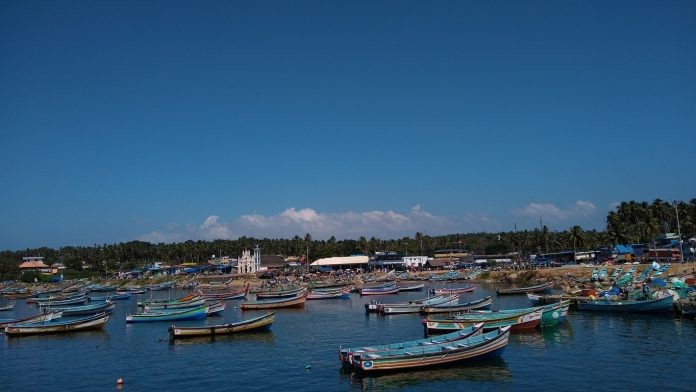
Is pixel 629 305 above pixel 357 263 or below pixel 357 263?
below

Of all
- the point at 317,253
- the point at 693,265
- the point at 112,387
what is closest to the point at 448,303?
the point at 112,387

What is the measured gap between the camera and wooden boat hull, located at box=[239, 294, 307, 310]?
68.1 metres

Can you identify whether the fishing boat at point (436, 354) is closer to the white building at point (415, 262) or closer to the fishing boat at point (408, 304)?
the fishing boat at point (408, 304)

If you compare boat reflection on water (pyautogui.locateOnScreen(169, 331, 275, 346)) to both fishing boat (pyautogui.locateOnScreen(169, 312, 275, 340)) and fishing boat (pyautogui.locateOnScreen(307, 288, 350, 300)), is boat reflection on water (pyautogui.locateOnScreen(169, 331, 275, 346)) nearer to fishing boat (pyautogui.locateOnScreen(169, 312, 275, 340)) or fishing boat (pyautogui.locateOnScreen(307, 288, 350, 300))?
fishing boat (pyautogui.locateOnScreen(169, 312, 275, 340))

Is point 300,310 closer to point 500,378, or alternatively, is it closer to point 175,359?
point 175,359

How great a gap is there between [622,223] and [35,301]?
402ft

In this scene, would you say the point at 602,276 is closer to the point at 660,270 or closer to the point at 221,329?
the point at 660,270

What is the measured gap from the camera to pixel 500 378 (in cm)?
2959

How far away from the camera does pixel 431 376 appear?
30.1 metres

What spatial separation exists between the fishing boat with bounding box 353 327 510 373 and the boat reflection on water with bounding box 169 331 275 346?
15.0m

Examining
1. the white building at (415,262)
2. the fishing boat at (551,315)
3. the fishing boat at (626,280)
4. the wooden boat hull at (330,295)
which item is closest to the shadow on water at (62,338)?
the wooden boat hull at (330,295)

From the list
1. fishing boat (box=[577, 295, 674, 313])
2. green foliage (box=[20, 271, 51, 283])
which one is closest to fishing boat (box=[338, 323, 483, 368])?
fishing boat (box=[577, 295, 674, 313])

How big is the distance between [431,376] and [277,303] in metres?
42.4

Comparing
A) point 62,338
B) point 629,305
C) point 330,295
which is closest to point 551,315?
point 629,305
